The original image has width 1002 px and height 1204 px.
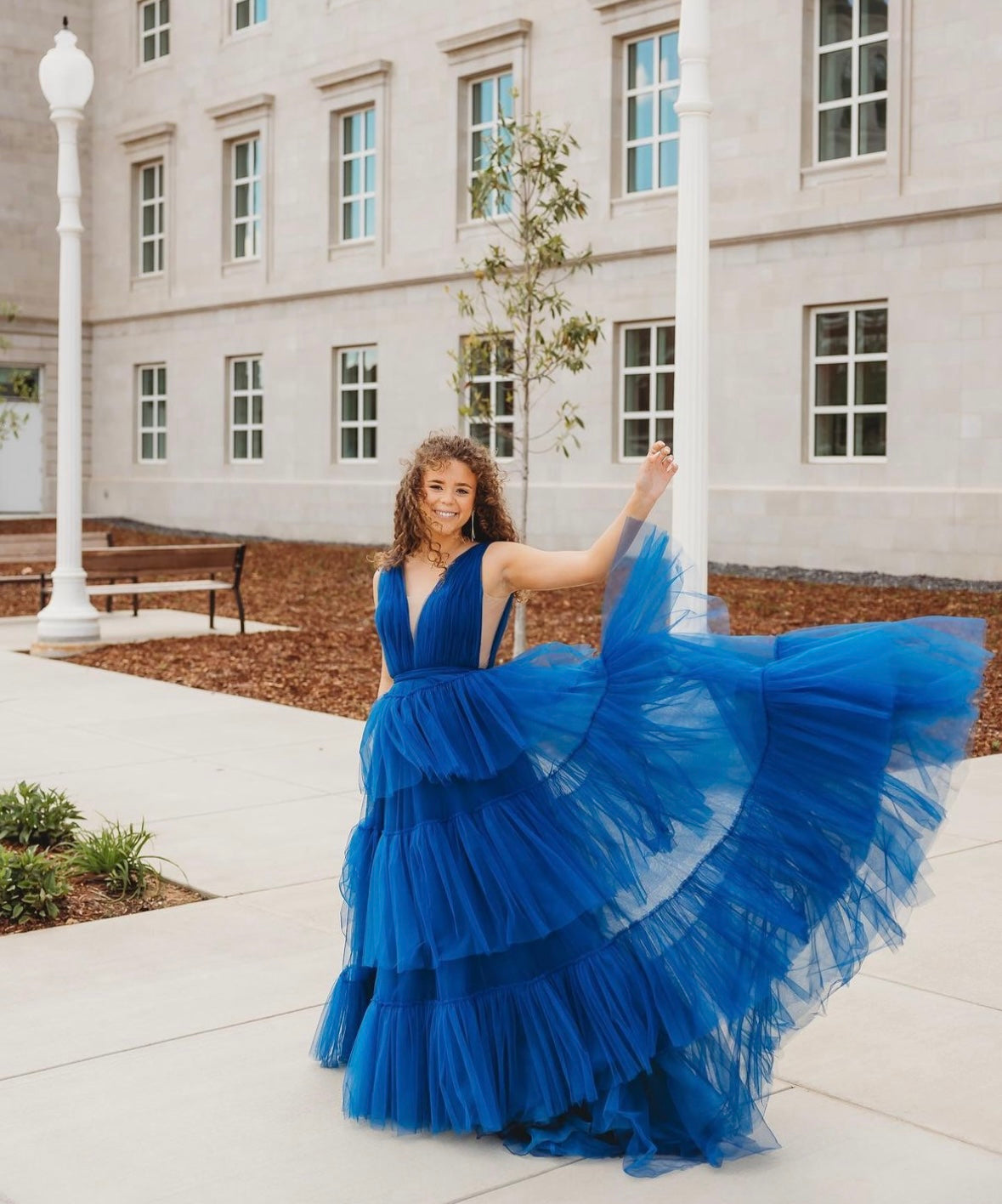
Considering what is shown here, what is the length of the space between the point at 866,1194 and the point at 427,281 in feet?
78.6

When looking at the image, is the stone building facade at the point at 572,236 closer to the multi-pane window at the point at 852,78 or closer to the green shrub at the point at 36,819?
the multi-pane window at the point at 852,78

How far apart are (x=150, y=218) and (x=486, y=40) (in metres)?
11.4

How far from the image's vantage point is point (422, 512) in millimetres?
3945

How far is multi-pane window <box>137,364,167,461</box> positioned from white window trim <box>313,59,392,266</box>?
21.5 feet

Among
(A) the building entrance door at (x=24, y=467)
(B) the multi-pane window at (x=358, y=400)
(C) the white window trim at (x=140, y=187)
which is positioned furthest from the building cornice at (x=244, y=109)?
(A) the building entrance door at (x=24, y=467)

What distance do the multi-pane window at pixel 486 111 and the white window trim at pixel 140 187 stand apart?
350 inches

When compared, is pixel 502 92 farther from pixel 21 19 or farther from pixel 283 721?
pixel 283 721

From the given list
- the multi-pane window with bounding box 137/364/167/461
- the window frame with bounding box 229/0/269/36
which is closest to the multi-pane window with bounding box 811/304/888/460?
the window frame with bounding box 229/0/269/36

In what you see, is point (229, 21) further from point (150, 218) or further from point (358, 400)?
point (358, 400)

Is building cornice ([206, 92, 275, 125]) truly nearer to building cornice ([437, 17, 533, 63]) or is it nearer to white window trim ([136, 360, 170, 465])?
building cornice ([437, 17, 533, 63])

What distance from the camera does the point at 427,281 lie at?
26.3 meters

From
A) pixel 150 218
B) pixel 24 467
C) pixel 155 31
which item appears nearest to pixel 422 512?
pixel 150 218

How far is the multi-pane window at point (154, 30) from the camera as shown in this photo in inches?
1273

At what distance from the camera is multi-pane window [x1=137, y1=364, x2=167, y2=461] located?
109 feet
